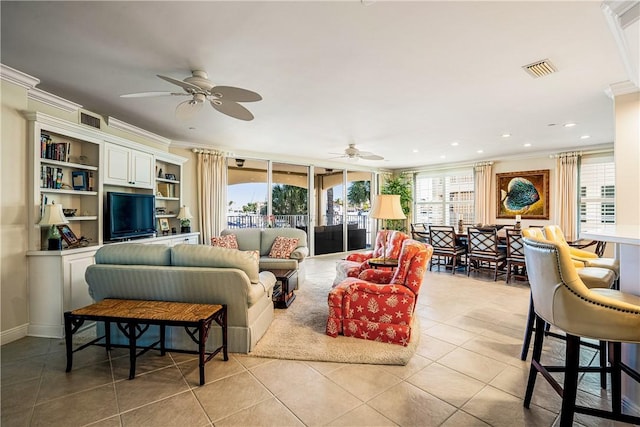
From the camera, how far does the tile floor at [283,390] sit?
6.02ft

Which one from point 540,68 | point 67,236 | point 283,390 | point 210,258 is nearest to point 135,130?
point 67,236

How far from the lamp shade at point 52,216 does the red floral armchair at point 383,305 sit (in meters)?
2.91

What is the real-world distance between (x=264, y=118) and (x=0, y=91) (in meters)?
2.67

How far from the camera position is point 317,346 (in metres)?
2.75

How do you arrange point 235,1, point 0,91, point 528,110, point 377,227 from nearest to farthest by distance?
point 235,1 < point 0,91 < point 528,110 < point 377,227

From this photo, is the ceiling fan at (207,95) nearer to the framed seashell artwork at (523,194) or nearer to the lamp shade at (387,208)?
the lamp shade at (387,208)

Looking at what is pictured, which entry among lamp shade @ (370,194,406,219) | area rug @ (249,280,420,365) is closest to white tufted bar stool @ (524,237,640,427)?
area rug @ (249,280,420,365)

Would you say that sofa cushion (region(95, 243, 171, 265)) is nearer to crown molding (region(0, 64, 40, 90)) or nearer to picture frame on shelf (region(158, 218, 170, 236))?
crown molding (region(0, 64, 40, 90))

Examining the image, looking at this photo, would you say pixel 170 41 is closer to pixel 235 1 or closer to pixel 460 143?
pixel 235 1

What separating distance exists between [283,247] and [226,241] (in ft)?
3.27

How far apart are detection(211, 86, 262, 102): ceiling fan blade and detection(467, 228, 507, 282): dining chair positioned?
4.80 meters

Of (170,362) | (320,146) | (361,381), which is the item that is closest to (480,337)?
(361,381)

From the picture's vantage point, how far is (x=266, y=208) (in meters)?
7.05

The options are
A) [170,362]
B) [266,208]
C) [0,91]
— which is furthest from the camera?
[266,208]
